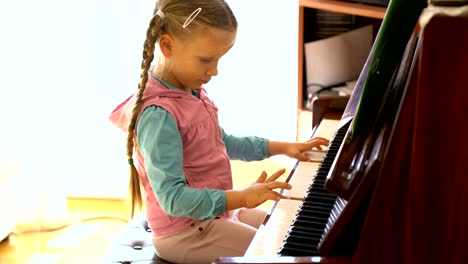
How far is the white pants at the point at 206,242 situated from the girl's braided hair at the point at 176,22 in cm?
20

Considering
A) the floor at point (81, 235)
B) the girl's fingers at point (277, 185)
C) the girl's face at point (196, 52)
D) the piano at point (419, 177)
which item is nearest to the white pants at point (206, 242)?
the girl's fingers at point (277, 185)

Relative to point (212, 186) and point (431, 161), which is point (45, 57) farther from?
point (431, 161)

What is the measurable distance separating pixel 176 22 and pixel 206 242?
19.6 inches

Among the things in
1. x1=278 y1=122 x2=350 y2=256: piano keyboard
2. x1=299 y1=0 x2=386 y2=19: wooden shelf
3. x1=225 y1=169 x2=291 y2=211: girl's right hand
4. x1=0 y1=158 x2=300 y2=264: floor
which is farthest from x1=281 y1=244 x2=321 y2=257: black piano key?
x1=0 y1=158 x2=300 y2=264: floor

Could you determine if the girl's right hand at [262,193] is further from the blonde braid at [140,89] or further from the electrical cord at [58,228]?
the electrical cord at [58,228]

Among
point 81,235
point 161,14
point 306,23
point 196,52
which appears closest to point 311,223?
point 196,52

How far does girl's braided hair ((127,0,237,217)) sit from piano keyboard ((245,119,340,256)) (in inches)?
14.6

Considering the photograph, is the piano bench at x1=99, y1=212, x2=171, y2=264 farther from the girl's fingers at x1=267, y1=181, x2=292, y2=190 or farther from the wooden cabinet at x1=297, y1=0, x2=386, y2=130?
the wooden cabinet at x1=297, y1=0, x2=386, y2=130

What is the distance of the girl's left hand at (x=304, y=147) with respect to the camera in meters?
1.79

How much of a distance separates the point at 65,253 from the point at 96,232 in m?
0.22

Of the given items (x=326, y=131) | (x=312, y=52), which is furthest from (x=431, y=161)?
(x=312, y=52)

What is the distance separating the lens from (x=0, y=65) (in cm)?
301

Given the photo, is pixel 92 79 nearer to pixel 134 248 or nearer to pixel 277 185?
pixel 134 248

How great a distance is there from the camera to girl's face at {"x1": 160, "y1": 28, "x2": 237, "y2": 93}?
159 centimetres
